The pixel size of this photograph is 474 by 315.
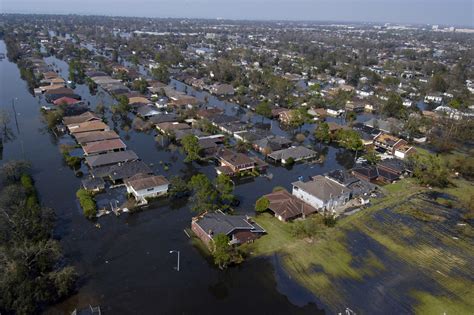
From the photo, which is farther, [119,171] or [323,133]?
[323,133]

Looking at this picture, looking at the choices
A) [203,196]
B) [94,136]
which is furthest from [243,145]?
[94,136]

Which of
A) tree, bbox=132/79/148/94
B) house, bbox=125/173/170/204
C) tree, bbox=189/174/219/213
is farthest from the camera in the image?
tree, bbox=132/79/148/94

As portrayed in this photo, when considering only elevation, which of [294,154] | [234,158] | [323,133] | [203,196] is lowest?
[294,154]

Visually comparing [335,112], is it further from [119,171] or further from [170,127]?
[119,171]

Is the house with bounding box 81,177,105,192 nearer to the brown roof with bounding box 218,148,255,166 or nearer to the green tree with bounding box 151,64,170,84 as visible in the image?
the brown roof with bounding box 218,148,255,166

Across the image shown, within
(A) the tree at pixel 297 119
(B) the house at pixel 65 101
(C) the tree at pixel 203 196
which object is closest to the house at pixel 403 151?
(A) the tree at pixel 297 119

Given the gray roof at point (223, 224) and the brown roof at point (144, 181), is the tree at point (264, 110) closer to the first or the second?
the brown roof at point (144, 181)

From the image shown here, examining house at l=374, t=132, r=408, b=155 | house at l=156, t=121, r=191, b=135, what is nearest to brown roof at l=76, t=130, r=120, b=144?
house at l=156, t=121, r=191, b=135
